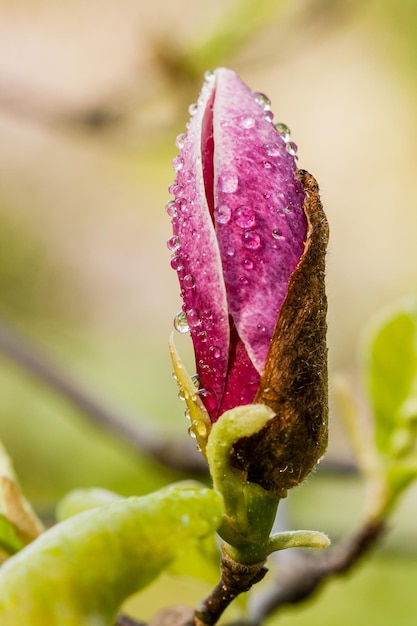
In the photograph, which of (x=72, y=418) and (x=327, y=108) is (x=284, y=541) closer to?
(x=72, y=418)

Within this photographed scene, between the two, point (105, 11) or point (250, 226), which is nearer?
point (250, 226)

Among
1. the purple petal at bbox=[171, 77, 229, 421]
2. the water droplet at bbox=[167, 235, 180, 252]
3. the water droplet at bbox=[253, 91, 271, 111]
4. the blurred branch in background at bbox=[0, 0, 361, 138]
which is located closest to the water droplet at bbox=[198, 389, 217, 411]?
the purple petal at bbox=[171, 77, 229, 421]

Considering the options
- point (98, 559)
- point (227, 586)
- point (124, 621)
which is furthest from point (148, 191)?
point (98, 559)

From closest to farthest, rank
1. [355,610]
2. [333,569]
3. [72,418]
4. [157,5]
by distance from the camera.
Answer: [333,569] < [355,610] < [72,418] < [157,5]

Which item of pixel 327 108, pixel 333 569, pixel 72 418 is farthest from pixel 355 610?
pixel 327 108

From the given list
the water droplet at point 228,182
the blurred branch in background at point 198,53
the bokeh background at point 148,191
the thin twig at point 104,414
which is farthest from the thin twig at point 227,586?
the blurred branch in background at point 198,53

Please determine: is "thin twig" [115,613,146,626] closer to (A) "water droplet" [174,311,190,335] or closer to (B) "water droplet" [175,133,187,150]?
(A) "water droplet" [174,311,190,335]
